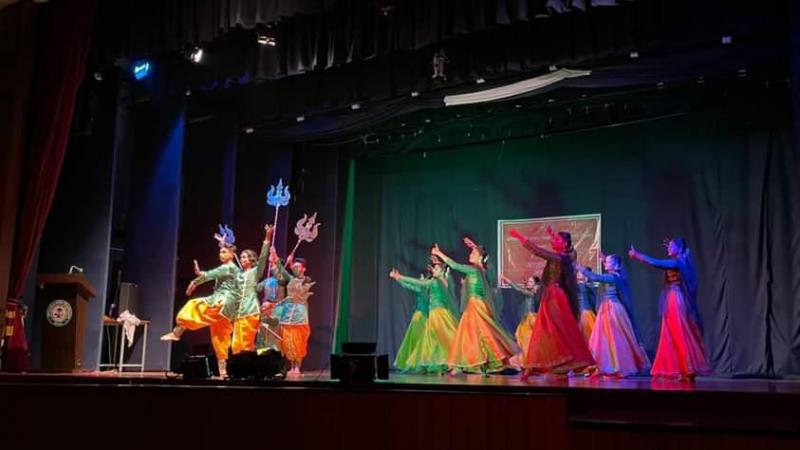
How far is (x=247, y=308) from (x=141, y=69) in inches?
144

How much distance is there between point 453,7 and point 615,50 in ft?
4.59

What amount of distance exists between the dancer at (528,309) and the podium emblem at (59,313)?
4.49 m

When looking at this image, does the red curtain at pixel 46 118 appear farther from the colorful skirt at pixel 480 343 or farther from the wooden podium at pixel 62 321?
the colorful skirt at pixel 480 343

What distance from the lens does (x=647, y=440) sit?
11.5 ft

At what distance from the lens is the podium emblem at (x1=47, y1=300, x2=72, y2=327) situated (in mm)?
6953

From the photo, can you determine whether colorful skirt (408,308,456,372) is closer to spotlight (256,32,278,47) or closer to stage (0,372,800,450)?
spotlight (256,32,278,47)

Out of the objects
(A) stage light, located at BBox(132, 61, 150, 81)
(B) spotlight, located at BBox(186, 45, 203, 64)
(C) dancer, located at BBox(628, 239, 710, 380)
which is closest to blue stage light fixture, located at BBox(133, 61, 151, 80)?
(A) stage light, located at BBox(132, 61, 150, 81)

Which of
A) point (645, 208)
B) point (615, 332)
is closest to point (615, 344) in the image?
point (615, 332)

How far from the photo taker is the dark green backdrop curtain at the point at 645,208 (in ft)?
24.5

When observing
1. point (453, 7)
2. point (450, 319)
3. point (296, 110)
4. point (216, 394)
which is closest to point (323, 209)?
point (296, 110)

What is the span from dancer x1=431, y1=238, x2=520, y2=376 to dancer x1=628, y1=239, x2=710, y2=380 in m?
1.63

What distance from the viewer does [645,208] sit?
8.37m

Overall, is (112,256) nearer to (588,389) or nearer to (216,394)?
(216,394)

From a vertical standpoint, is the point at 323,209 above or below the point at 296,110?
below
